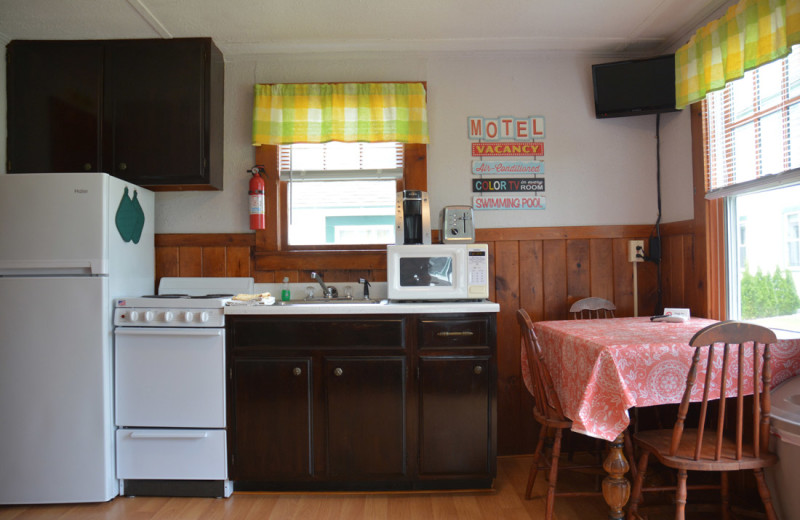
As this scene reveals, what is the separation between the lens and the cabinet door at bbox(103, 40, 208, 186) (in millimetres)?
2639

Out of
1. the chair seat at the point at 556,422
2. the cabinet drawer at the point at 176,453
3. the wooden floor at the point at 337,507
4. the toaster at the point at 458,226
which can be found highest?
the toaster at the point at 458,226

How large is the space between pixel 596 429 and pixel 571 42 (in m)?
2.18

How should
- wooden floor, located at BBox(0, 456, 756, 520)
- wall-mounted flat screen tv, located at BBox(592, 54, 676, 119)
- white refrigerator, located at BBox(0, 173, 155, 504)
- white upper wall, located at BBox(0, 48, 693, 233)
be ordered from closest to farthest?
wooden floor, located at BBox(0, 456, 756, 520)
white refrigerator, located at BBox(0, 173, 155, 504)
wall-mounted flat screen tv, located at BBox(592, 54, 676, 119)
white upper wall, located at BBox(0, 48, 693, 233)

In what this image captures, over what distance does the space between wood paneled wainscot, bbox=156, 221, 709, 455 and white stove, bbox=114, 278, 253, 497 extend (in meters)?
0.57

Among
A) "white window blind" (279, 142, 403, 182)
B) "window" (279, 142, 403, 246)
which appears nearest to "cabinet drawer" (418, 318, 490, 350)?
"window" (279, 142, 403, 246)

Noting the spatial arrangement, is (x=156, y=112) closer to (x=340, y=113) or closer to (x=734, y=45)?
(x=340, y=113)

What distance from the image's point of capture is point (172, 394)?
2363 mm

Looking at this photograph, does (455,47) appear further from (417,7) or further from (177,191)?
(177,191)

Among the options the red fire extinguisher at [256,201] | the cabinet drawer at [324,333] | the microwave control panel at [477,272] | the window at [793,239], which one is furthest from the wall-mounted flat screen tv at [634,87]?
the red fire extinguisher at [256,201]

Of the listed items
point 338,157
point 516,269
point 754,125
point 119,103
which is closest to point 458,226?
point 516,269

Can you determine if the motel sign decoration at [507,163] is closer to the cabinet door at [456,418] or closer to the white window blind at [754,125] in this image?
the white window blind at [754,125]

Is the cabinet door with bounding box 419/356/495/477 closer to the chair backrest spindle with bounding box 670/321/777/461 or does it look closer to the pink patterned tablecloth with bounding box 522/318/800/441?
the pink patterned tablecloth with bounding box 522/318/800/441

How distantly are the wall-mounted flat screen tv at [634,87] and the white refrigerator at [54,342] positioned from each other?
108 inches

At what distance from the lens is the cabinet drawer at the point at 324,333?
236 centimetres
